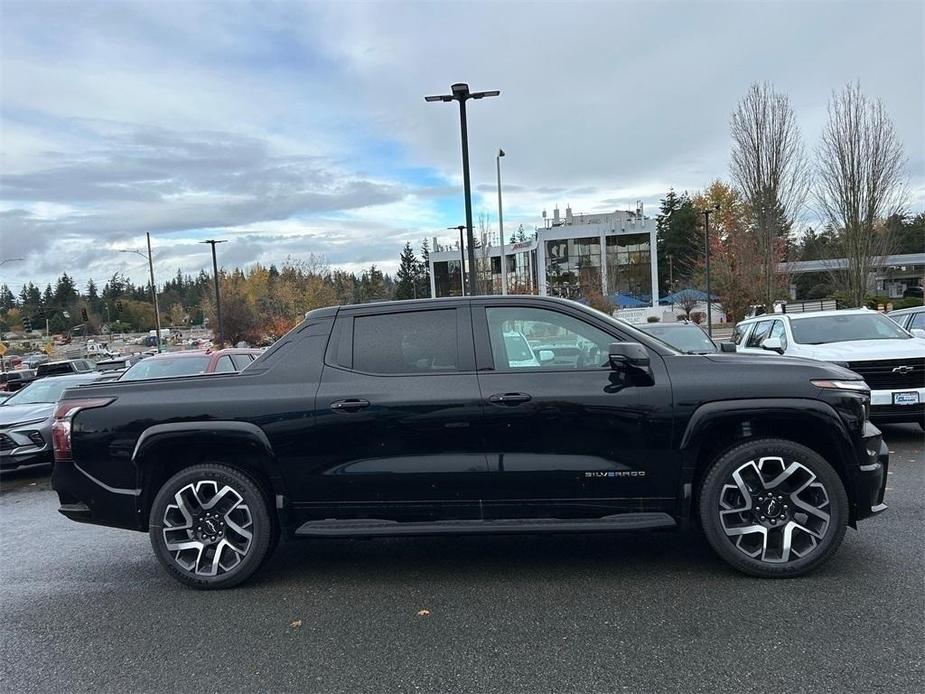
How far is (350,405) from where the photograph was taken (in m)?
4.25

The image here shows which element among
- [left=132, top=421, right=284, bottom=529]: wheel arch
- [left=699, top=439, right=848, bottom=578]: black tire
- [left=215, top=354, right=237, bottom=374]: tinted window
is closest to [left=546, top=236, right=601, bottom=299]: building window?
[left=215, top=354, right=237, bottom=374]: tinted window

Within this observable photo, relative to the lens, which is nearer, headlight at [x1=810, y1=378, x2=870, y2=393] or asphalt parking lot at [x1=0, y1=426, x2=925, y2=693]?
asphalt parking lot at [x1=0, y1=426, x2=925, y2=693]

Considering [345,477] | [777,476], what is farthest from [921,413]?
[345,477]

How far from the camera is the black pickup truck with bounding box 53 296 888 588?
4.11 metres

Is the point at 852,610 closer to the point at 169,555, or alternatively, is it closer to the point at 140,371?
the point at 169,555

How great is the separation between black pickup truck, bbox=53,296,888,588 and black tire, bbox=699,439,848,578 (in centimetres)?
1

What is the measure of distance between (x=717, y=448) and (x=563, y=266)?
5917cm

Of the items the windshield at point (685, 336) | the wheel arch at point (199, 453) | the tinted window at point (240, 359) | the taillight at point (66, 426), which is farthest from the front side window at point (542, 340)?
the windshield at point (685, 336)

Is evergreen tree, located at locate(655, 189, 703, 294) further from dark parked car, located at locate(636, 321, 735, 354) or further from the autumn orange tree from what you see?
dark parked car, located at locate(636, 321, 735, 354)

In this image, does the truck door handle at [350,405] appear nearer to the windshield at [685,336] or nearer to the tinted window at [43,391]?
the tinted window at [43,391]

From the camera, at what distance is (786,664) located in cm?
315

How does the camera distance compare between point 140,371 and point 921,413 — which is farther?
point 140,371

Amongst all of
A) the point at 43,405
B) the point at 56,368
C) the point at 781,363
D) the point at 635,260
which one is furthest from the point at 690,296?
the point at 781,363

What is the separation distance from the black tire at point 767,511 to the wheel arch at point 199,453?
2.77 m
